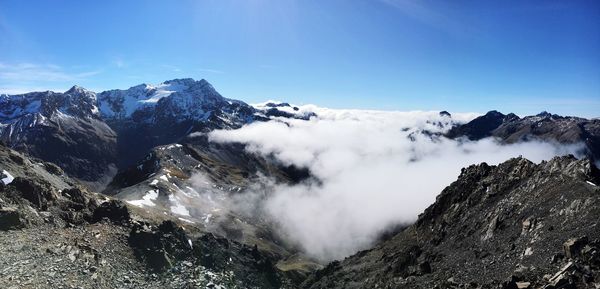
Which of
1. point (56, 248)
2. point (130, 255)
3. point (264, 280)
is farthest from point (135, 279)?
point (264, 280)

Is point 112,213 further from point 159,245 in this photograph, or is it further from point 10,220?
point 10,220

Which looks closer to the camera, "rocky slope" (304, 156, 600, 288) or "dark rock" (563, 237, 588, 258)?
"dark rock" (563, 237, 588, 258)

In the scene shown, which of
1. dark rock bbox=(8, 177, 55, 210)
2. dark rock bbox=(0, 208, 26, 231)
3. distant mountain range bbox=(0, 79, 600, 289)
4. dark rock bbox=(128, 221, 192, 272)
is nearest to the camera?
distant mountain range bbox=(0, 79, 600, 289)

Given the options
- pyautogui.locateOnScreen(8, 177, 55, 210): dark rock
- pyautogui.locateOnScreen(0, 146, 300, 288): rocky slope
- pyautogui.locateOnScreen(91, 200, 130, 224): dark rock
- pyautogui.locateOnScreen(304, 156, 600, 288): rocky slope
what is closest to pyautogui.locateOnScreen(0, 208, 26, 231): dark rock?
pyautogui.locateOnScreen(0, 146, 300, 288): rocky slope

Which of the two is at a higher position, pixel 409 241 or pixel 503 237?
pixel 503 237

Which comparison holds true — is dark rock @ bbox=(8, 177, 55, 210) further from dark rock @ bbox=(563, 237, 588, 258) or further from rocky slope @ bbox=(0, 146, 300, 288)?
dark rock @ bbox=(563, 237, 588, 258)

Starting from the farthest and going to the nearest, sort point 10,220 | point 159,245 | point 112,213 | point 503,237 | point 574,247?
point 112,213 < point 159,245 < point 503,237 < point 10,220 < point 574,247

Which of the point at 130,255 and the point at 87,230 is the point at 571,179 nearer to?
the point at 130,255

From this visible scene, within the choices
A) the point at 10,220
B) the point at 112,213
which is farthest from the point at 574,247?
the point at 112,213

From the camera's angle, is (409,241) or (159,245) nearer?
(159,245)
